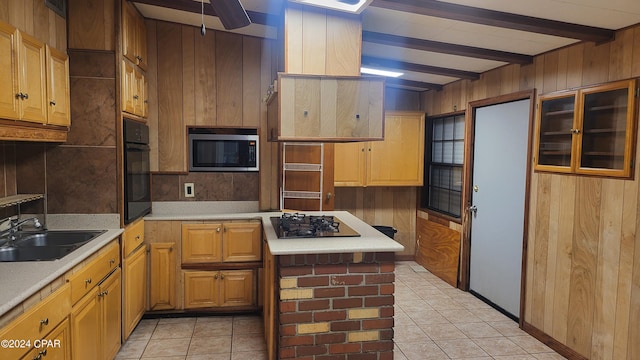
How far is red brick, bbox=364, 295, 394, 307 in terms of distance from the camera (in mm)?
2494

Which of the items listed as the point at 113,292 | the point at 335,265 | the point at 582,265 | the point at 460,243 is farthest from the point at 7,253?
the point at 460,243

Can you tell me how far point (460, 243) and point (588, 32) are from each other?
8.34 ft

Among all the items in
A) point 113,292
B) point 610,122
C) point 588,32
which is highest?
point 588,32

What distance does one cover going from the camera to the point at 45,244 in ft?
8.71

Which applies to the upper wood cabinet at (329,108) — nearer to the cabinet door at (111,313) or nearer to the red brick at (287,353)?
the red brick at (287,353)

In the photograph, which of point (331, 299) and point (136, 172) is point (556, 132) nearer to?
point (331, 299)

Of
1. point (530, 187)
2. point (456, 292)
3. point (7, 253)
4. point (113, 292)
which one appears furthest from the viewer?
point (456, 292)

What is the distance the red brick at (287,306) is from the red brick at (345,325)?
27 cm

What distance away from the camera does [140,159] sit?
344 centimetres

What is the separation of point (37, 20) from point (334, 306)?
251cm

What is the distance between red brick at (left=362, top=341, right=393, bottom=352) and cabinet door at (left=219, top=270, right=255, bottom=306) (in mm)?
1497

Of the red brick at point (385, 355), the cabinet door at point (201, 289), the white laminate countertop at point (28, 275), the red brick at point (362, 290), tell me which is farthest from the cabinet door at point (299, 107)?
the cabinet door at point (201, 289)

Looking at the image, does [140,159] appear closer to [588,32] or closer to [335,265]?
[335,265]

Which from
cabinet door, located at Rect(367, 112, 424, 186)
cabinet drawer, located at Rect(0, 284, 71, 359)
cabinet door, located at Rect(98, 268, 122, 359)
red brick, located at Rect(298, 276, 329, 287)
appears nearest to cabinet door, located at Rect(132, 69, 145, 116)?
cabinet door, located at Rect(98, 268, 122, 359)
